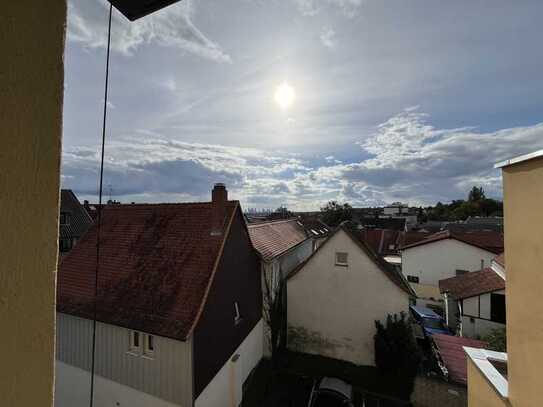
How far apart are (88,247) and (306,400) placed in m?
11.3

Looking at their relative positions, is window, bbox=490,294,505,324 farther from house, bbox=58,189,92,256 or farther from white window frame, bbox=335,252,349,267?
house, bbox=58,189,92,256

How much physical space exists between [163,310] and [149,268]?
2.03m

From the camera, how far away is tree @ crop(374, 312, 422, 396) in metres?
11.2

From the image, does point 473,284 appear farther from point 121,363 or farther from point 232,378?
point 121,363

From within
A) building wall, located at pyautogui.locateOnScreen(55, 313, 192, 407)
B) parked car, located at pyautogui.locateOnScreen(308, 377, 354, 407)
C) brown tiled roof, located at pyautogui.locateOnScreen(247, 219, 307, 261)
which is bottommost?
parked car, located at pyautogui.locateOnScreen(308, 377, 354, 407)

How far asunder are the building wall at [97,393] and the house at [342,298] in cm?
725

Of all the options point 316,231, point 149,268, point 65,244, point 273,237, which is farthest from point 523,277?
point 65,244

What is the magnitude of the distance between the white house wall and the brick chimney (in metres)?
4.80

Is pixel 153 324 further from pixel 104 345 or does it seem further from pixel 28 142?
pixel 28 142

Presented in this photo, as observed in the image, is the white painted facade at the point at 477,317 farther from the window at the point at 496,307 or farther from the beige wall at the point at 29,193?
the beige wall at the point at 29,193

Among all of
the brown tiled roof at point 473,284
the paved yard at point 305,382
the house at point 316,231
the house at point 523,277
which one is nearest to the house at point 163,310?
the paved yard at point 305,382

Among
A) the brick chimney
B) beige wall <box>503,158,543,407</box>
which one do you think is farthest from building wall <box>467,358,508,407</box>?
the brick chimney

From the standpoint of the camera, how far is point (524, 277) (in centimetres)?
295

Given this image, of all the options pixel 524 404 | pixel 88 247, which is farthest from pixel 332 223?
pixel 524 404
